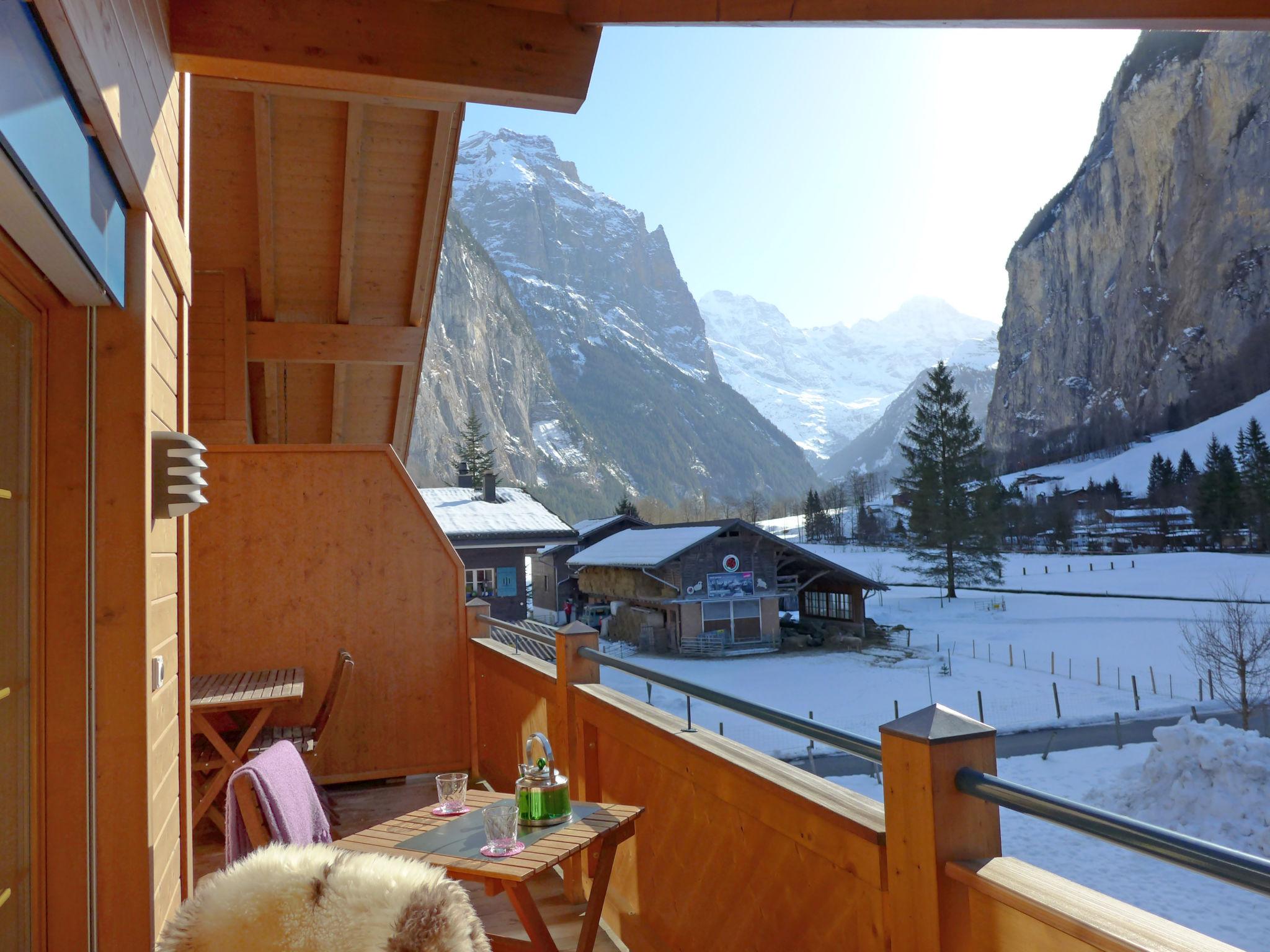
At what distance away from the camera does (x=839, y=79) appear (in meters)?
40.1

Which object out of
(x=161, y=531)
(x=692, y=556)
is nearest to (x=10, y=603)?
(x=161, y=531)

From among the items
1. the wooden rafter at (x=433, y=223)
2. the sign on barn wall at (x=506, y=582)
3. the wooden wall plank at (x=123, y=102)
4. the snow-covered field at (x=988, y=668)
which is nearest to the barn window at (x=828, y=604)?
the snow-covered field at (x=988, y=668)

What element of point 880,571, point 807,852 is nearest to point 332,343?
point 807,852

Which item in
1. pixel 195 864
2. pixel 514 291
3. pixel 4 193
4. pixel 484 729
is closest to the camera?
pixel 4 193

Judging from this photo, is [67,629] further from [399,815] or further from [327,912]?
[399,815]

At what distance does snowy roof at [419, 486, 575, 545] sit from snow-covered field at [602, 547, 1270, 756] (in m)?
4.03

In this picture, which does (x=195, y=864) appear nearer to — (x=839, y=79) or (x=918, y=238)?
(x=839, y=79)

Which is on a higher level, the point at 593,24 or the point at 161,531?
the point at 593,24

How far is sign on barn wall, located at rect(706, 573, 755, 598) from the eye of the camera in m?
25.2

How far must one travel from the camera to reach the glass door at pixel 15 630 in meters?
1.72

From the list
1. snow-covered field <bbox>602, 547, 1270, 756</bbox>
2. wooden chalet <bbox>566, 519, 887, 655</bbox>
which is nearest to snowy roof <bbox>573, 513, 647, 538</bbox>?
wooden chalet <bbox>566, 519, 887, 655</bbox>

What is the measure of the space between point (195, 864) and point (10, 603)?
3.07m

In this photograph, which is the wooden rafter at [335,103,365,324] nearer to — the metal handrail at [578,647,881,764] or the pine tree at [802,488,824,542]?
the metal handrail at [578,647,881,764]

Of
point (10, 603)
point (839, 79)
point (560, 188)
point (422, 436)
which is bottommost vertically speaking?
point (10, 603)
